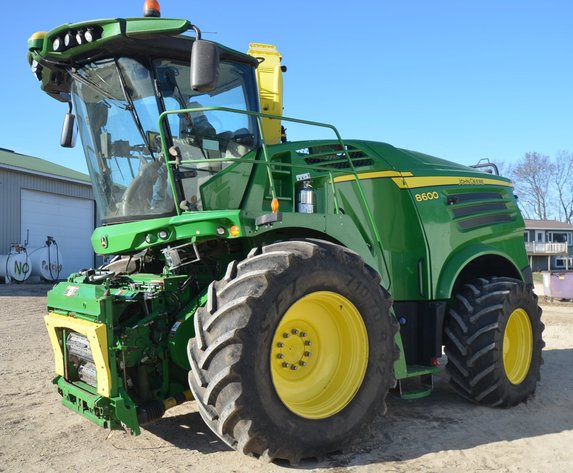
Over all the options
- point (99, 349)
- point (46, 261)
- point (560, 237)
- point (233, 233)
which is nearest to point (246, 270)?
point (233, 233)

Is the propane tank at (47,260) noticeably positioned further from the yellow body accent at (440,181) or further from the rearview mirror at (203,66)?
the rearview mirror at (203,66)

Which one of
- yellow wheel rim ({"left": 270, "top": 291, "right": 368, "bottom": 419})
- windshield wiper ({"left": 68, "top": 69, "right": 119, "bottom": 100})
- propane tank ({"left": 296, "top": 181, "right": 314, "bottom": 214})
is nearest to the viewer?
yellow wheel rim ({"left": 270, "top": 291, "right": 368, "bottom": 419})

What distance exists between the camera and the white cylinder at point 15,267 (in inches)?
767

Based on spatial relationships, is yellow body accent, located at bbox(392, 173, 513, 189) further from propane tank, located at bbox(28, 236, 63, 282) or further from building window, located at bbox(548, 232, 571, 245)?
building window, located at bbox(548, 232, 571, 245)

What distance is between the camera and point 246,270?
3.76m

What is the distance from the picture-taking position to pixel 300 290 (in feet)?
12.5

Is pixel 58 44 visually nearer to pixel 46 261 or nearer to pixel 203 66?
pixel 203 66

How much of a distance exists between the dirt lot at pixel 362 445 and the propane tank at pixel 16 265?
571 inches

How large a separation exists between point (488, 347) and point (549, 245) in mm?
48187

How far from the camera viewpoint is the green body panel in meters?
4.03

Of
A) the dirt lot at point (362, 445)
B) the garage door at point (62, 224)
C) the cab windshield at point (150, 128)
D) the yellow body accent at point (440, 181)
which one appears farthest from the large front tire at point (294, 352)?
the garage door at point (62, 224)

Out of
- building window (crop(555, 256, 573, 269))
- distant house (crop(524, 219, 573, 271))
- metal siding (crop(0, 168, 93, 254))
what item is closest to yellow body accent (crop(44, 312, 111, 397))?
metal siding (crop(0, 168, 93, 254))

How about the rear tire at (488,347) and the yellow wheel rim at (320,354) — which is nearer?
the yellow wheel rim at (320,354)

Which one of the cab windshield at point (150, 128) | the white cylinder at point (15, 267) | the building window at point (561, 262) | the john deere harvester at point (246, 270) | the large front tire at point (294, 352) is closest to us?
the large front tire at point (294, 352)
